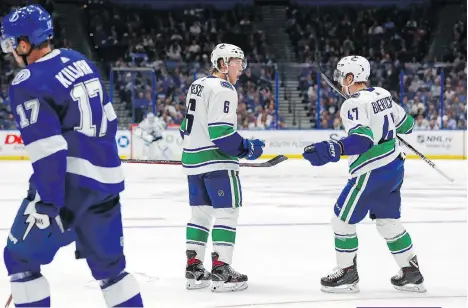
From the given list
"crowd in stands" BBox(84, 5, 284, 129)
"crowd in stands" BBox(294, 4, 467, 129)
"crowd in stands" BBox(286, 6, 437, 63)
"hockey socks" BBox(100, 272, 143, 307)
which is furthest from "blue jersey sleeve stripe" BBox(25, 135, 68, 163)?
"crowd in stands" BBox(286, 6, 437, 63)

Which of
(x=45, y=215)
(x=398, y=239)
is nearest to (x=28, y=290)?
(x=45, y=215)

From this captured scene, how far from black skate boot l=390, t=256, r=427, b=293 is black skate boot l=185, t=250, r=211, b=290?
961mm

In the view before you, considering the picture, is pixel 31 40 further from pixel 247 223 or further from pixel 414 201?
pixel 414 201

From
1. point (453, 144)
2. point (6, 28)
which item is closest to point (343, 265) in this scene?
point (6, 28)

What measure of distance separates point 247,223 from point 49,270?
234 centimetres

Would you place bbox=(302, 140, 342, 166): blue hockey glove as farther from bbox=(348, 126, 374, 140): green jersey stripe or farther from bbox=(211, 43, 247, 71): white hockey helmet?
bbox=(211, 43, 247, 71): white hockey helmet

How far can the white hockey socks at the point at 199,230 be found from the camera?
447 cm

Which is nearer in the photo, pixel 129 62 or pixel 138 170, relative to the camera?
pixel 138 170

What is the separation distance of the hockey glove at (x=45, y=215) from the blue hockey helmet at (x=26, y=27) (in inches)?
21.7

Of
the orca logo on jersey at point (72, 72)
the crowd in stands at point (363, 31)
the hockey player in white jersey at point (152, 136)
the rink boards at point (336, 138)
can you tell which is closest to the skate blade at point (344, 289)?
the orca logo on jersey at point (72, 72)

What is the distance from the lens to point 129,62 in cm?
1903

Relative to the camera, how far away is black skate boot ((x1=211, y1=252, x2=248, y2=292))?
425 cm

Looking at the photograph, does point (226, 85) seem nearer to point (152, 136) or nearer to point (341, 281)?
point (341, 281)

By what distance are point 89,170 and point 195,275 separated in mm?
1689
